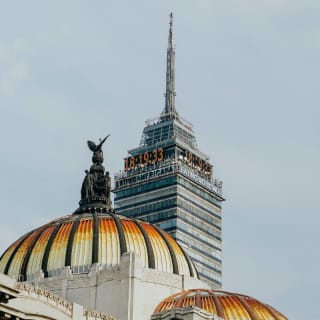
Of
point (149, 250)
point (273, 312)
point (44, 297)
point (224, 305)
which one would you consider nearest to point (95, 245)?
point (149, 250)

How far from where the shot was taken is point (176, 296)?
110625 mm

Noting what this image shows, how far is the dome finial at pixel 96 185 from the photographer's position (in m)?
128

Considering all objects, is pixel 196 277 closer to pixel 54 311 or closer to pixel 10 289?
pixel 54 311

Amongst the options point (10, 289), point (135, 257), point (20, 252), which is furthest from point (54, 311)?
point (20, 252)

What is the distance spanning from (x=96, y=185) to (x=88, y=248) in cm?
1677

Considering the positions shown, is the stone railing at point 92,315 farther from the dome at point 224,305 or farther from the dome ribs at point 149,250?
the dome ribs at point 149,250

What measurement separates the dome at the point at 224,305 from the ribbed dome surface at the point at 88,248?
24.5 feet

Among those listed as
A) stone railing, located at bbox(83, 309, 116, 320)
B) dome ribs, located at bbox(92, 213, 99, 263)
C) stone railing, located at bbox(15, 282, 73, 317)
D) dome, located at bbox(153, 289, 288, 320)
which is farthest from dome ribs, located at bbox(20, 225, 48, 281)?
stone railing, located at bbox(15, 282, 73, 317)

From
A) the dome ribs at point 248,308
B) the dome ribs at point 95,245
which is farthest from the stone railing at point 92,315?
the dome ribs at point 95,245

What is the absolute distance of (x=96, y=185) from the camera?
429 feet

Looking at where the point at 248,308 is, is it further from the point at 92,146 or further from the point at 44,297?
the point at 92,146

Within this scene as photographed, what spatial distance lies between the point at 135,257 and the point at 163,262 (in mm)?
6574

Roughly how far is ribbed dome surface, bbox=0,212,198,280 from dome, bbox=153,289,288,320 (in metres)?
7.48

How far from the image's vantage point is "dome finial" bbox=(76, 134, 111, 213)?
12838cm
